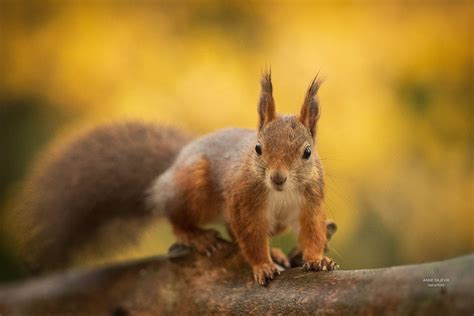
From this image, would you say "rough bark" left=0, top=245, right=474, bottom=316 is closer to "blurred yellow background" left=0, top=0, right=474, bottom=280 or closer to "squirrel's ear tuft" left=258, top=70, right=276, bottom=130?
"squirrel's ear tuft" left=258, top=70, right=276, bottom=130

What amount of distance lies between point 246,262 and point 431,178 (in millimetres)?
2652

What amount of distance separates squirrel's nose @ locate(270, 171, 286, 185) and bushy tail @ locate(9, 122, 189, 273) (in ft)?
3.72

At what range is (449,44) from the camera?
17.9 ft

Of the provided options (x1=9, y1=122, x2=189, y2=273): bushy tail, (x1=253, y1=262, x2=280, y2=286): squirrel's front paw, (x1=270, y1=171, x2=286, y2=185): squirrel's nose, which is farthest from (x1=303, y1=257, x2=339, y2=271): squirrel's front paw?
(x1=9, y1=122, x2=189, y2=273): bushy tail

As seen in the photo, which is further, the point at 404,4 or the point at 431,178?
the point at 404,4

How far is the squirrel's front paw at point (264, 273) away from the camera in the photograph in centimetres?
253

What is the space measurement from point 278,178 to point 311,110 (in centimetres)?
36

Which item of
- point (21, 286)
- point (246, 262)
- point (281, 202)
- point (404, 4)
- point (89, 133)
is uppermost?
point (404, 4)

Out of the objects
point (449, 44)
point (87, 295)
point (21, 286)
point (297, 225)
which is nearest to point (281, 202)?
point (297, 225)

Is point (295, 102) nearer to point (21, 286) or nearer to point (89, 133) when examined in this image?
point (89, 133)

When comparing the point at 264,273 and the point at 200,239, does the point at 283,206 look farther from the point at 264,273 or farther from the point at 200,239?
the point at 200,239

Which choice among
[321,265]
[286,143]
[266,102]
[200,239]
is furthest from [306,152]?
[200,239]

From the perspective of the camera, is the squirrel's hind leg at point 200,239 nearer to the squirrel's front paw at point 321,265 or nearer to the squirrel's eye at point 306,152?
the squirrel's front paw at point 321,265

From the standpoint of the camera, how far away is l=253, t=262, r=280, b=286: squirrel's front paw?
2.53 meters
